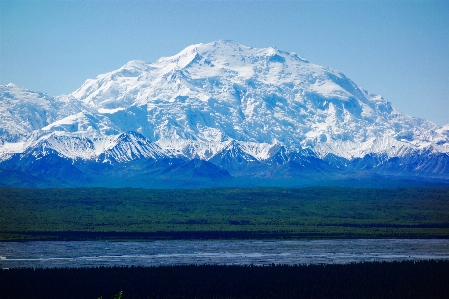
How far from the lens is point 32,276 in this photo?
111 meters

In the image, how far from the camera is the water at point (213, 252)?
129500 millimetres

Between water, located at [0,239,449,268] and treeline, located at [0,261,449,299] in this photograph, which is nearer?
treeline, located at [0,261,449,299]

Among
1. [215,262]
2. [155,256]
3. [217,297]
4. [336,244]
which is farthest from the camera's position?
[336,244]

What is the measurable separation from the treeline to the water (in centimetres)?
1039

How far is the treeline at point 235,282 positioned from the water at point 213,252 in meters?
10.4

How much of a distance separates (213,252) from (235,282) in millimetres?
36621

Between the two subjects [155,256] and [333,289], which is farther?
[155,256]

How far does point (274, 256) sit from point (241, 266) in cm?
1975

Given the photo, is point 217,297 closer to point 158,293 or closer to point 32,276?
point 158,293

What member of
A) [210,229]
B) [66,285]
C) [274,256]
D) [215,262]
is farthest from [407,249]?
[66,285]

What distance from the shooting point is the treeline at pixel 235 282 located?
10206cm

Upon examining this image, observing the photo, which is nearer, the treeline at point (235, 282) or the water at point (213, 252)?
the treeline at point (235, 282)

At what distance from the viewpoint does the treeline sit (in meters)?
102

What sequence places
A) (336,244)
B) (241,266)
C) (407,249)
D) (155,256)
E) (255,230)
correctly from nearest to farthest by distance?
(241,266), (155,256), (407,249), (336,244), (255,230)
